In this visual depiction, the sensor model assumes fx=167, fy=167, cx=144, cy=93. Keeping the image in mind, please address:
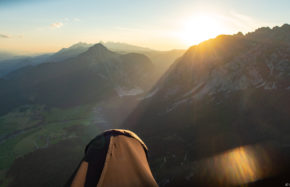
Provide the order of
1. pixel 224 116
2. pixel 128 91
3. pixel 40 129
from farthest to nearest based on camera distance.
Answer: pixel 128 91 → pixel 40 129 → pixel 224 116

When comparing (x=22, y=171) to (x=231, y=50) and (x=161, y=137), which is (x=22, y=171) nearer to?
(x=161, y=137)

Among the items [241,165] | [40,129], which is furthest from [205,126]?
[40,129]

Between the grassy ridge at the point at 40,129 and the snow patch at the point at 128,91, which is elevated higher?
the snow patch at the point at 128,91

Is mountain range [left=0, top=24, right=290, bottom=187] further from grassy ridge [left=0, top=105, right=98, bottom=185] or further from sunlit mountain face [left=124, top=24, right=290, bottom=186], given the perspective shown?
grassy ridge [left=0, top=105, right=98, bottom=185]

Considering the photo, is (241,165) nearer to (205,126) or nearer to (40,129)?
(205,126)

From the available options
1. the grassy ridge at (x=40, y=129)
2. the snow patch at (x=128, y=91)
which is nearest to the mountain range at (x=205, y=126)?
the grassy ridge at (x=40, y=129)

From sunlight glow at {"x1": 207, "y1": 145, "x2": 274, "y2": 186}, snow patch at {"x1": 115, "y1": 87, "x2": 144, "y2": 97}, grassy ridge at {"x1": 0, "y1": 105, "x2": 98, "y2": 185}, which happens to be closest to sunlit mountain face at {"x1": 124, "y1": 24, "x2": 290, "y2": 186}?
sunlight glow at {"x1": 207, "y1": 145, "x2": 274, "y2": 186}

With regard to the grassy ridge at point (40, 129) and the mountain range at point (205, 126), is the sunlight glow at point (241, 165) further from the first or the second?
the grassy ridge at point (40, 129)

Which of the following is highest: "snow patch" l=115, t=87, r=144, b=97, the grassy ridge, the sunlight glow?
the sunlight glow

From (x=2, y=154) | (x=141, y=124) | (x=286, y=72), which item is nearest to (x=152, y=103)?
(x=141, y=124)
